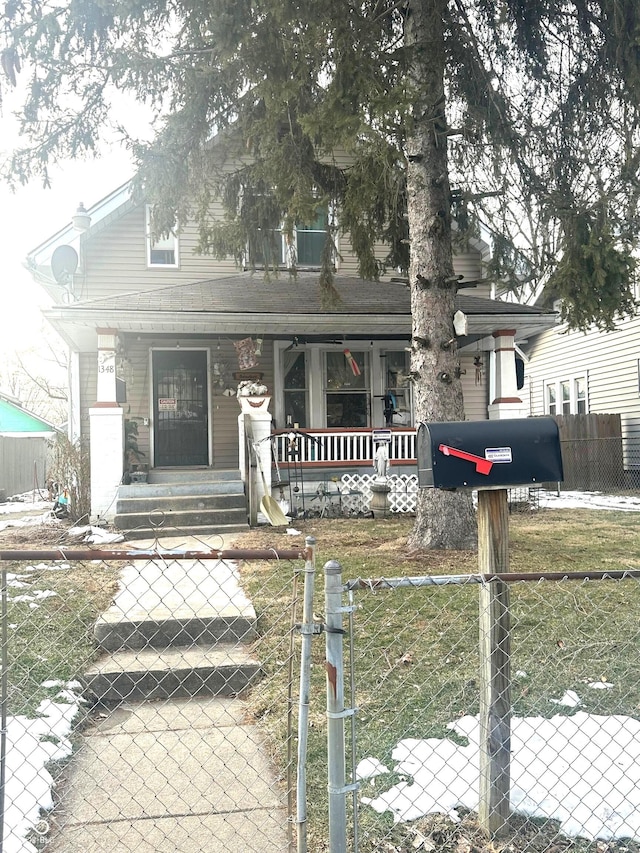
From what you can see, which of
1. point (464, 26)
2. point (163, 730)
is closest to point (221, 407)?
point (464, 26)

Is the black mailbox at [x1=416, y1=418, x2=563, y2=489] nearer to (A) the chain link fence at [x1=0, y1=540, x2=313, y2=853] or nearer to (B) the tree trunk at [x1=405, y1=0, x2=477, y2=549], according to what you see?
(A) the chain link fence at [x1=0, y1=540, x2=313, y2=853]

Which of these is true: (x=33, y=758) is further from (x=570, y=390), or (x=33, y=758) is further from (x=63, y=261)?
(x=570, y=390)

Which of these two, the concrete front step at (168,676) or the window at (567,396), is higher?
the window at (567,396)

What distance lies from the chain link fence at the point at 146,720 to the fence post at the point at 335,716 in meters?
0.21

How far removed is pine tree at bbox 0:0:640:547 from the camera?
7008 millimetres

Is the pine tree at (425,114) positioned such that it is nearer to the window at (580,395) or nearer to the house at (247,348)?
the house at (247,348)

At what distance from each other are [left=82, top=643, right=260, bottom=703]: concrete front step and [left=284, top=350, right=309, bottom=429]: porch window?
9.36 meters

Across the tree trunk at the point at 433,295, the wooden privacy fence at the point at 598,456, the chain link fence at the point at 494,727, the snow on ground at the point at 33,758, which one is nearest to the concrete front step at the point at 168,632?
the snow on ground at the point at 33,758

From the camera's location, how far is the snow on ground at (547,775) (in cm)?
284

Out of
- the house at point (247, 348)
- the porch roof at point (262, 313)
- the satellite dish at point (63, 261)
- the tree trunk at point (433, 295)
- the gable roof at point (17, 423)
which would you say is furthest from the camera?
the gable roof at point (17, 423)

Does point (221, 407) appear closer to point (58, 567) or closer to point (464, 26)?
point (58, 567)

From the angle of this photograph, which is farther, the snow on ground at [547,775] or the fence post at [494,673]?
the snow on ground at [547,775]

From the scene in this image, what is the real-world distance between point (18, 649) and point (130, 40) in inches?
303

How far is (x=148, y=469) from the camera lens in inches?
501
